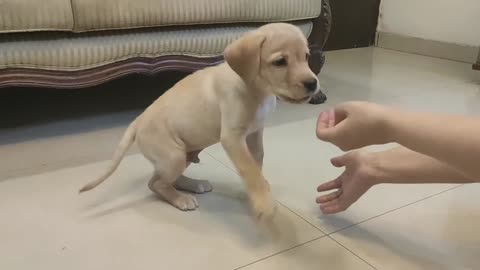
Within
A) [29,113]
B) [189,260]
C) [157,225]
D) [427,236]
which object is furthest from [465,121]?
[29,113]

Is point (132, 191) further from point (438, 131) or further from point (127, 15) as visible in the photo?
point (438, 131)

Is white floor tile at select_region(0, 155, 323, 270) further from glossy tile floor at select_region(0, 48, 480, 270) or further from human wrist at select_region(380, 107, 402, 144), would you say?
human wrist at select_region(380, 107, 402, 144)

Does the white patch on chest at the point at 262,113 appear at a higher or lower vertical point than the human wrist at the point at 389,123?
lower

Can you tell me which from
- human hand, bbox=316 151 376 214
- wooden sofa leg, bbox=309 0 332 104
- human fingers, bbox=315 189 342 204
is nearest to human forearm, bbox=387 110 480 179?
human hand, bbox=316 151 376 214

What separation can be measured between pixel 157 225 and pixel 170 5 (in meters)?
0.80

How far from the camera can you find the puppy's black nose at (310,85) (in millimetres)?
973

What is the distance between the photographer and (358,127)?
0.86m

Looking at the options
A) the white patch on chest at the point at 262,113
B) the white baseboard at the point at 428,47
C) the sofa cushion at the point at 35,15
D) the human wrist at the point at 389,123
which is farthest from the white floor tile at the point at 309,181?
the white baseboard at the point at 428,47

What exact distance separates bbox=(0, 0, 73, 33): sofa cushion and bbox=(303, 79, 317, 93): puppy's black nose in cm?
83

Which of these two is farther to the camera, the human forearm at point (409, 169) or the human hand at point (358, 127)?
the human forearm at point (409, 169)

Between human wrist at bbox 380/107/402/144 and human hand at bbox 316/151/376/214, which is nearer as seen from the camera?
human wrist at bbox 380/107/402/144

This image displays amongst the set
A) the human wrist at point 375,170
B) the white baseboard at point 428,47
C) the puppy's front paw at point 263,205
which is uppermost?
the human wrist at point 375,170

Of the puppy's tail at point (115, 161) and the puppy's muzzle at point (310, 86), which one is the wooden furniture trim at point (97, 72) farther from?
the puppy's muzzle at point (310, 86)

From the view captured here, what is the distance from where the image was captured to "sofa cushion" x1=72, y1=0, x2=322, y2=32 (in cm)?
148
